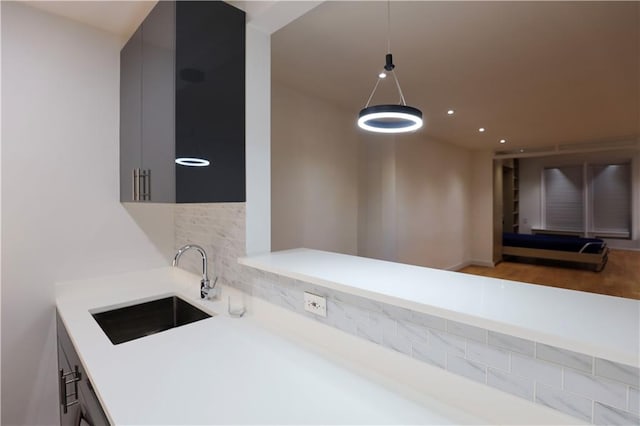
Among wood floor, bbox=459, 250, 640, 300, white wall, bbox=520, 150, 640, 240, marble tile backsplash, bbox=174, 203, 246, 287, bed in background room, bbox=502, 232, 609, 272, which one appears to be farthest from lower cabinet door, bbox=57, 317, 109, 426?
white wall, bbox=520, 150, 640, 240

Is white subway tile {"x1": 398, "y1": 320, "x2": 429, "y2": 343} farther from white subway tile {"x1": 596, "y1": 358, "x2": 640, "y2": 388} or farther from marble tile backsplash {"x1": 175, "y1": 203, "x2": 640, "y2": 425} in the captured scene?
white subway tile {"x1": 596, "y1": 358, "x2": 640, "y2": 388}

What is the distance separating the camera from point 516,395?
833 mm

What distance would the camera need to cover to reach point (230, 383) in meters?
1.03

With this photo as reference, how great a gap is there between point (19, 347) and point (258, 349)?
1572 mm

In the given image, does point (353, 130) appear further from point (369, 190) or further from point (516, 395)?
point (516, 395)

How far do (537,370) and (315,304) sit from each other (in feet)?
2.57

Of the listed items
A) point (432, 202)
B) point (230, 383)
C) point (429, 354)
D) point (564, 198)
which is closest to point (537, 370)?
point (429, 354)

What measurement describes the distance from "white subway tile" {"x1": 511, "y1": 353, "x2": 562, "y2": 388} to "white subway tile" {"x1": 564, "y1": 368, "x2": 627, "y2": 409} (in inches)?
0.7

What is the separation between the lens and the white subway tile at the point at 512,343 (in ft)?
2.67

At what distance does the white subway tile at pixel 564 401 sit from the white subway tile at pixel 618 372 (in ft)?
0.27

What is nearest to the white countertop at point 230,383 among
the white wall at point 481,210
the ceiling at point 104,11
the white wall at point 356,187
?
the ceiling at point 104,11

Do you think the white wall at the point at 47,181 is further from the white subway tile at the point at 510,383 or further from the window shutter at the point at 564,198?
the window shutter at the point at 564,198

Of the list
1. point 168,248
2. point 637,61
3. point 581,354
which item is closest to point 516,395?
point 581,354

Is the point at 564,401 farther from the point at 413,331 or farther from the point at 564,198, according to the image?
the point at 564,198
